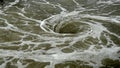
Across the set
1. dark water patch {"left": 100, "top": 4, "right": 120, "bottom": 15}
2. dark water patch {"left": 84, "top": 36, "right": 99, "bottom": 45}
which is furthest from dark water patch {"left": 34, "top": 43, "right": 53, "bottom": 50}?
dark water patch {"left": 100, "top": 4, "right": 120, "bottom": 15}

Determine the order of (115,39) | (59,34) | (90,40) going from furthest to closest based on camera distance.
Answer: (59,34), (115,39), (90,40)

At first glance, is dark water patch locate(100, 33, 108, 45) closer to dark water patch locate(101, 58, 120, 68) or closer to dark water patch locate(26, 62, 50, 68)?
dark water patch locate(101, 58, 120, 68)

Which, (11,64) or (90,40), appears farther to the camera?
(90,40)

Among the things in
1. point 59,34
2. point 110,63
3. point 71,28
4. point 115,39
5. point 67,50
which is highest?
point 71,28

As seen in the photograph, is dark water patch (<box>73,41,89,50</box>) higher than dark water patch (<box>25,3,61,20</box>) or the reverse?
the reverse

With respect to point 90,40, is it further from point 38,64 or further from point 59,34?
point 38,64

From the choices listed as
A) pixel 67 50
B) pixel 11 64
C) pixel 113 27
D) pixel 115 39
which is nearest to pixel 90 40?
pixel 115 39

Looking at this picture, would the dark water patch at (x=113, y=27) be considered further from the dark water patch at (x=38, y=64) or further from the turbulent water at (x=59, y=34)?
the dark water patch at (x=38, y=64)

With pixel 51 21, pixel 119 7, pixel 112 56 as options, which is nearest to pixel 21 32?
pixel 51 21

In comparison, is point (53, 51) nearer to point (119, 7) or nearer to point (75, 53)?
point (75, 53)
